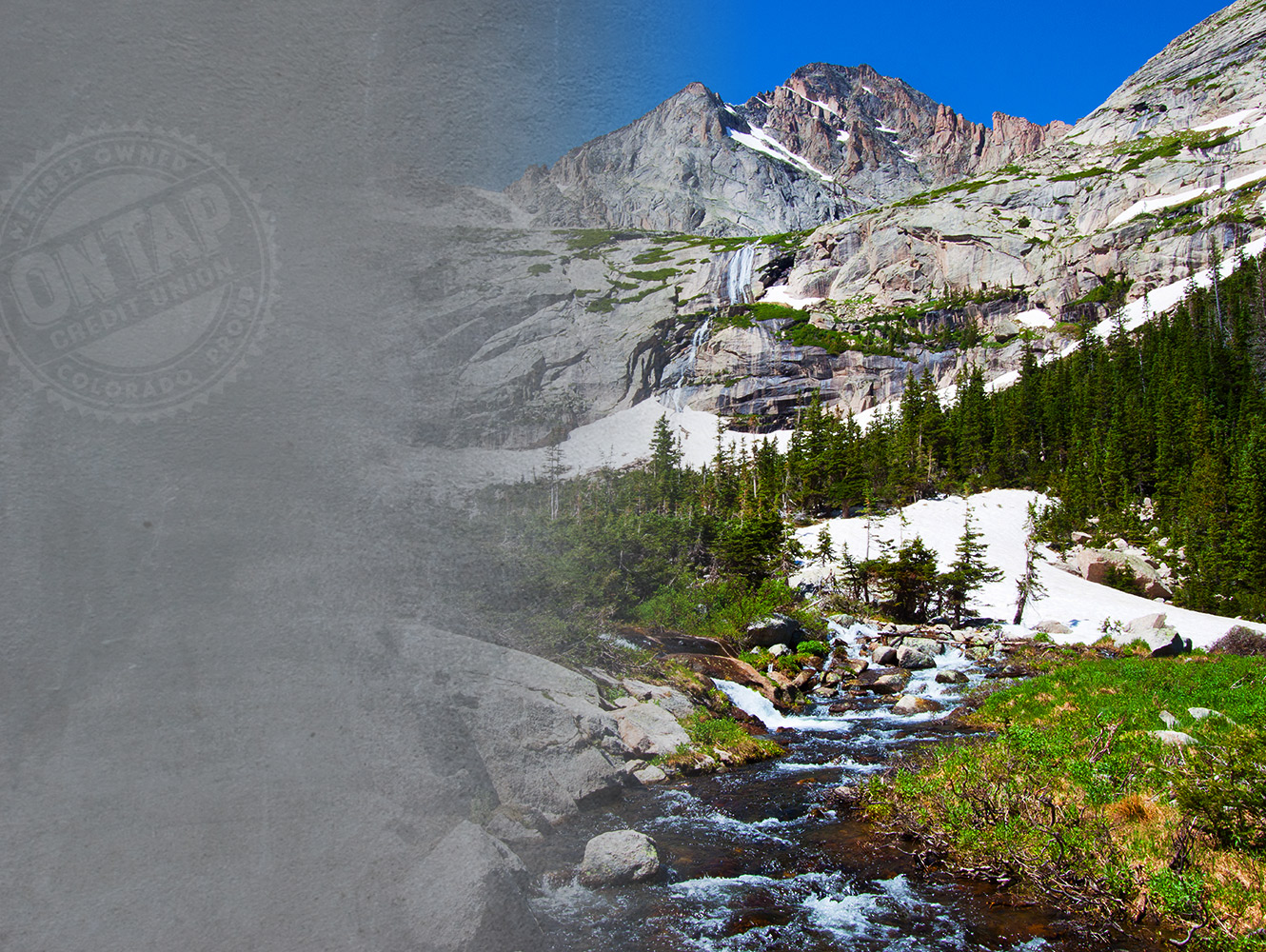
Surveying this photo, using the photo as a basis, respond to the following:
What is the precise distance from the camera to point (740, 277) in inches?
5940

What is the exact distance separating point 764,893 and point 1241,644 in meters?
22.1

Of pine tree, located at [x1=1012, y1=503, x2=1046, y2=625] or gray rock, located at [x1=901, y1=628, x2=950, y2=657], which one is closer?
gray rock, located at [x1=901, y1=628, x2=950, y2=657]

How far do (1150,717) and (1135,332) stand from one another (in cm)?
9965

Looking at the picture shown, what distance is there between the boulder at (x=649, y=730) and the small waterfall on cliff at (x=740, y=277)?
14053 centimetres

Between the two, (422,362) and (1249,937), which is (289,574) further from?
(1249,937)

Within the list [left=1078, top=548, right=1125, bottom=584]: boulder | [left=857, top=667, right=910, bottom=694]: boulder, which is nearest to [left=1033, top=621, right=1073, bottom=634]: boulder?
[left=857, top=667, right=910, bottom=694]: boulder

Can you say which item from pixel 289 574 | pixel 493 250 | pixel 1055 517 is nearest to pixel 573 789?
pixel 289 574

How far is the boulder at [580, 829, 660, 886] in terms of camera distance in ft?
18.3

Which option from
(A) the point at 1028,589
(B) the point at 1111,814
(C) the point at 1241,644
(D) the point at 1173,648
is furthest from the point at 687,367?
(B) the point at 1111,814

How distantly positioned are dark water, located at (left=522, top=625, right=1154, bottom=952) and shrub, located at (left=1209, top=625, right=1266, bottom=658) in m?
18.5

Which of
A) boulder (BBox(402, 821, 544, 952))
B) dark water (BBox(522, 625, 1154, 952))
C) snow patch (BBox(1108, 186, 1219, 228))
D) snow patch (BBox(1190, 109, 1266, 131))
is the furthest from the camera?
snow patch (BBox(1190, 109, 1266, 131))

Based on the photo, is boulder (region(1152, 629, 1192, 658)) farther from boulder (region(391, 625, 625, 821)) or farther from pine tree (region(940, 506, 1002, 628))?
boulder (region(391, 625, 625, 821))

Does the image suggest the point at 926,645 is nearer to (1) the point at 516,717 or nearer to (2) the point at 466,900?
(1) the point at 516,717

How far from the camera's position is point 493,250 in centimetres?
493
